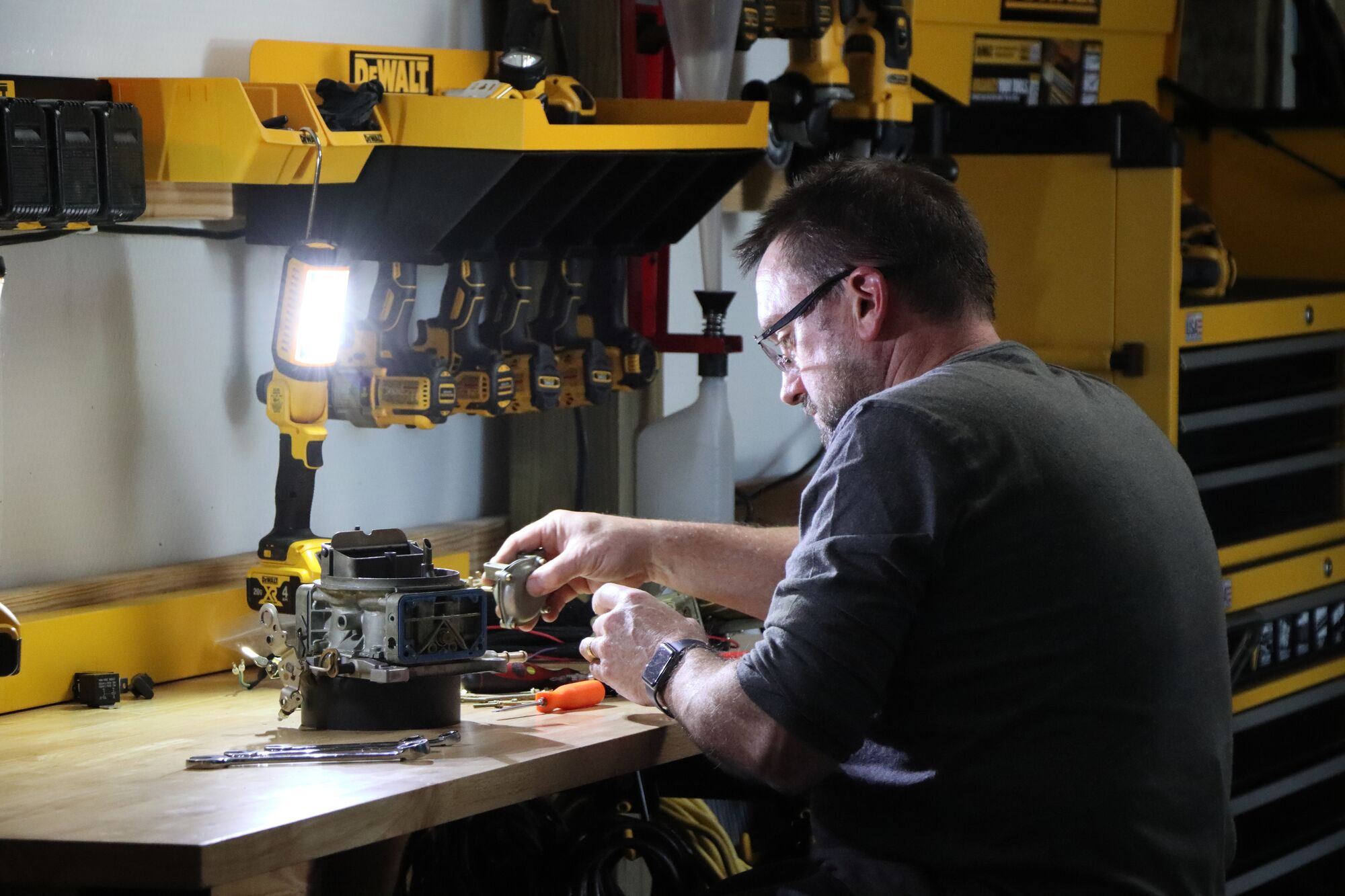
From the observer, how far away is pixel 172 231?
7.24 ft

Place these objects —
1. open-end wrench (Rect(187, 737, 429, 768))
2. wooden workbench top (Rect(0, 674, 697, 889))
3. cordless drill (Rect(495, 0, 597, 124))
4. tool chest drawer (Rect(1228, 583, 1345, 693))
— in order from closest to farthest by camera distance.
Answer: wooden workbench top (Rect(0, 674, 697, 889)) < open-end wrench (Rect(187, 737, 429, 768)) < cordless drill (Rect(495, 0, 597, 124)) < tool chest drawer (Rect(1228, 583, 1345, 693))

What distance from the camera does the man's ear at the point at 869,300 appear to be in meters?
1.75

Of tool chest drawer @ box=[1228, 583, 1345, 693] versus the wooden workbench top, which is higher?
the wooden workbench top

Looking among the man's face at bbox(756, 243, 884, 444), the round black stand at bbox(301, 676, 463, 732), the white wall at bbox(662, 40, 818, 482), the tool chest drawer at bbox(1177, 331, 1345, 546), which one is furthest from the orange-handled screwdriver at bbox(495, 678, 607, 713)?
the tool chest drawer at bbox(1177, 331, 1345, 546)

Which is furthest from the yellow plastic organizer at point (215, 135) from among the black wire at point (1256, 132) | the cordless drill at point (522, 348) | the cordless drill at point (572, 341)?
the black wire at point (1256, 132)

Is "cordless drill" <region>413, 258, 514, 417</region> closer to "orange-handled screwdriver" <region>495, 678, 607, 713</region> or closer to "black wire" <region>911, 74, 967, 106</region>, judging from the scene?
"orange-handled screwdriver" <region>495, 678, 607, 713</region>

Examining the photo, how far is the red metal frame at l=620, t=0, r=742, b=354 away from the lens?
8.66 ft

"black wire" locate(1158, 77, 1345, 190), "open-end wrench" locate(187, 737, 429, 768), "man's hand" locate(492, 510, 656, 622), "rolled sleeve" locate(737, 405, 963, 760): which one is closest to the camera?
"rolled sleeve" locate(737, 405, 963, 760)

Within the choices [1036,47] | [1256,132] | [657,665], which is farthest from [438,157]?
[1256,132]

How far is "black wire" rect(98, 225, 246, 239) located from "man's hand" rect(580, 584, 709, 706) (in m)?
0.76

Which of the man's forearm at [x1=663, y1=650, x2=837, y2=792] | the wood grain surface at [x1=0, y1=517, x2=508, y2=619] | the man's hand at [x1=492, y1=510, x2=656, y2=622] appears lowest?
the man's forearm at [x1=663, y1=650, x2=837, y2=792]

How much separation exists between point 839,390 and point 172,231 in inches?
36.3

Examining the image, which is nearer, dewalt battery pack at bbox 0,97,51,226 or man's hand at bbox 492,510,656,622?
dewalt battery pack at bbox 0,97,51,226

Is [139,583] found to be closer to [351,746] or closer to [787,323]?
[351,746]
